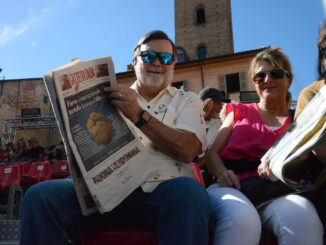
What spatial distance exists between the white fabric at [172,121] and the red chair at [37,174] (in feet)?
15.3

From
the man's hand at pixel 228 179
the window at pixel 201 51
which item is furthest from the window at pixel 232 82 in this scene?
the man's hand at pixel 228 179

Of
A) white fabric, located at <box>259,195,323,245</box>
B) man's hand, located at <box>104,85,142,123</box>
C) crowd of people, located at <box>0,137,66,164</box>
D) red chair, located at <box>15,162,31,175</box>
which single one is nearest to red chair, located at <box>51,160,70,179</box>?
red chair, located at <box>15,162,31,175</box>

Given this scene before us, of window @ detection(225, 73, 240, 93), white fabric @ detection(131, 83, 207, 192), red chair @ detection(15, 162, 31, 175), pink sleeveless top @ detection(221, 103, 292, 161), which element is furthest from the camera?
window @ detection(225, 73, 240, 93)

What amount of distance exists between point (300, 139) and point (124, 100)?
0.73m

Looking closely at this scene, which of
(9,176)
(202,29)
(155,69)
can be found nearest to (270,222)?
(155,69)

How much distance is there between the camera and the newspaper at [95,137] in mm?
1127

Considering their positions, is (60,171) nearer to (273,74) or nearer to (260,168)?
(273,74)

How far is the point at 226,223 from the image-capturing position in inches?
48.1

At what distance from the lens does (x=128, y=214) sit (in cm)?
131

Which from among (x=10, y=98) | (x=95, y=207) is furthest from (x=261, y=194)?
(x=10, y=98)

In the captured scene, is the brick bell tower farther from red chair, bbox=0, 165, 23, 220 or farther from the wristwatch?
the wristwatch

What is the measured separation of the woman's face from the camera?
1.85 meters

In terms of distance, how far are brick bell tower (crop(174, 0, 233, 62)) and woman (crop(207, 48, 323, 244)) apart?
23083mm

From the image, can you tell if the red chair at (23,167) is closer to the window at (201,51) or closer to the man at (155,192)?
the man at (155,192)
